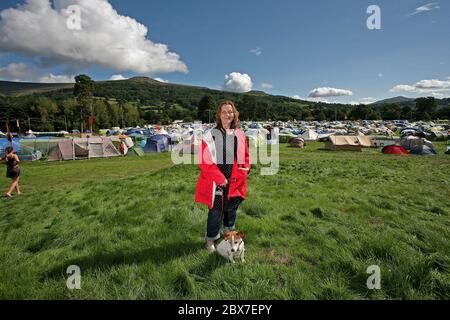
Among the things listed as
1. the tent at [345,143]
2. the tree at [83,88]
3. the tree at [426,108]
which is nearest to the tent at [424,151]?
the tent at [345,143]

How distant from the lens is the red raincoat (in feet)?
11.5

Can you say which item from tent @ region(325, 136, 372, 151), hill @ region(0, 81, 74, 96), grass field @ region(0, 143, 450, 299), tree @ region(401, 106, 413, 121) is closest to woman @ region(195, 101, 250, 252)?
grass field @ region(0, 143, 450, 299)

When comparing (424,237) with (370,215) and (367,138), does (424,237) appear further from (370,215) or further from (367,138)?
(367,138)

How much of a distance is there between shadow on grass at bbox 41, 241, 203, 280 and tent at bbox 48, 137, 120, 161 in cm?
2187

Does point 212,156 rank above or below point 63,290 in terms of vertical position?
above

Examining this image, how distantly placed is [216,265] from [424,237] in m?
3.77

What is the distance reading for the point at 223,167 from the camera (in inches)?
148

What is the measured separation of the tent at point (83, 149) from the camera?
21.4 m

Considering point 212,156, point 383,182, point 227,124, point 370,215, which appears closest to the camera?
point 212,156

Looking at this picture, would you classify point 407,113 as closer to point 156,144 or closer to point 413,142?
point 413,142

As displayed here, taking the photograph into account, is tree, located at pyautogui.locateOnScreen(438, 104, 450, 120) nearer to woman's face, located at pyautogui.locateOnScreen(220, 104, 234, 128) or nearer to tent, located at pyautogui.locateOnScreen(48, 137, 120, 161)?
tent, located at pyautogui.locateOnScreen(48, 137, 120, 161)

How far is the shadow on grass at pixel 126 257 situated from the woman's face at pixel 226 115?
2039 millimetres

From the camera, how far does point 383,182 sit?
30.8 ft
